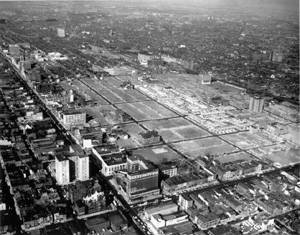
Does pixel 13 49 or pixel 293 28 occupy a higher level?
pixel 293 28

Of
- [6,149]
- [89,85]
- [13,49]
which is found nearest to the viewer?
[6,149]

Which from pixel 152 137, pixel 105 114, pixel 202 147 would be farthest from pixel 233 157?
pixel 105 114

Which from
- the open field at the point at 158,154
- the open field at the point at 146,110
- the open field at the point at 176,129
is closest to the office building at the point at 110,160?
the open field at the point at 158,154

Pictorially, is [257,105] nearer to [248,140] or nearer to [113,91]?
[248,140]

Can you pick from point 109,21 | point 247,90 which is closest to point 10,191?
point 247,90

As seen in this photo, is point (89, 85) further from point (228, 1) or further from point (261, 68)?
point (228, 1)

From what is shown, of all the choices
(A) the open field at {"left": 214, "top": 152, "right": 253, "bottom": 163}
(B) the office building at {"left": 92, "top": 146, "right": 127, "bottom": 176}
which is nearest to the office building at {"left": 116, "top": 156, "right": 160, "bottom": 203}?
Result: (B) the office building at {"left": 92, "top": 146, "right": 127, "bottom": 176}
